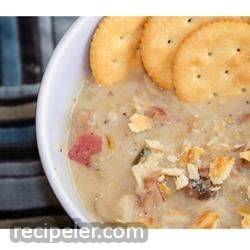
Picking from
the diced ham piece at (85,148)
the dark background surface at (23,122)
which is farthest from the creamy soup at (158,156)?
the dark background surface at (23,122)

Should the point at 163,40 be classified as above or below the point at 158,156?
above

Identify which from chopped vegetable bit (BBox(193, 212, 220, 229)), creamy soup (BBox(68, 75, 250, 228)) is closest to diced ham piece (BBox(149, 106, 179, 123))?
creamy soup (BBox(68, 75, 250, 228))

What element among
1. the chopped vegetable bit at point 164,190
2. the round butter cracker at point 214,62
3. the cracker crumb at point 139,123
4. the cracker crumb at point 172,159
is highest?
the round butter cracker at point 214,62

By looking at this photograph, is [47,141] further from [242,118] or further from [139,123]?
[242,118]

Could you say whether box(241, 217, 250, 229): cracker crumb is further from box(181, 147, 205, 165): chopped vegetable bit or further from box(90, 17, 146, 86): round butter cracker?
box(90, 17, 146, 86): round butter cracker

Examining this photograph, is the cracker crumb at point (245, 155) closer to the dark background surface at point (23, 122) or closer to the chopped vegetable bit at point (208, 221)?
the chopped vegetable bit at point (208, 221)

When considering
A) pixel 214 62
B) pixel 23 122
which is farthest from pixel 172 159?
pixel 23 122
